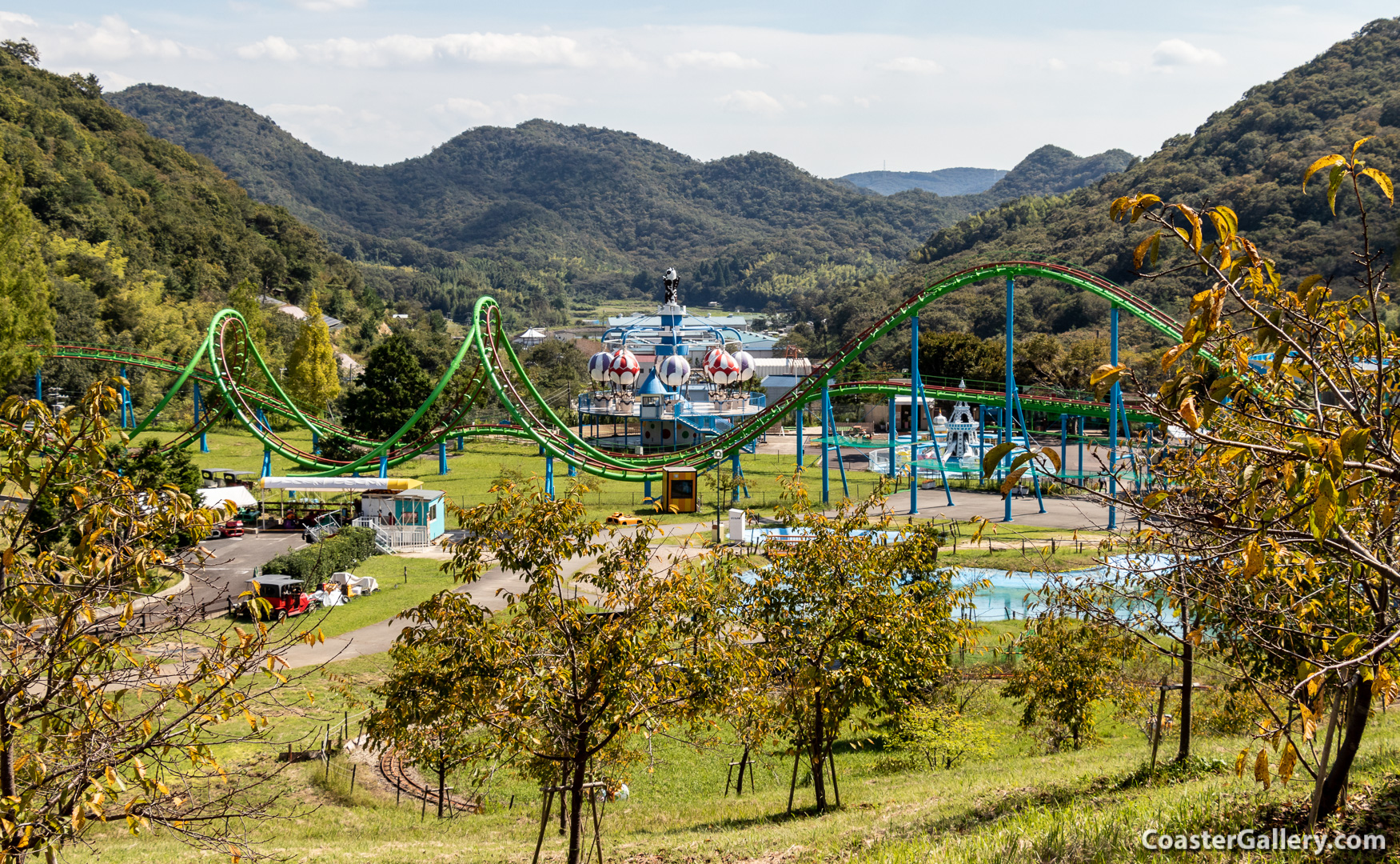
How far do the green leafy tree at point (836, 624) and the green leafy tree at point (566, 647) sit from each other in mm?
1951

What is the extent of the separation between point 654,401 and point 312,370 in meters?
18.9

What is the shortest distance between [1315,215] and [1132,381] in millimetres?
75991

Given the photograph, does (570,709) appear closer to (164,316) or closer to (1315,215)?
(164,316)

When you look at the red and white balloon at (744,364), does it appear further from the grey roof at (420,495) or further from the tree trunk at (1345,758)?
the tree trunk at (1345,758)

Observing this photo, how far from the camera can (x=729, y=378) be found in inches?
1938

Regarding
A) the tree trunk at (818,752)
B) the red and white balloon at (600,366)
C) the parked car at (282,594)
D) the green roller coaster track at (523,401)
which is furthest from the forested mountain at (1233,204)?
the parked car at (282,594)

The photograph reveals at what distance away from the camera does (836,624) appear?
11297mm

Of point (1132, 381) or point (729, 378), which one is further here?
point (729, 378)

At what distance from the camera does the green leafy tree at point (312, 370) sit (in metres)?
56.3

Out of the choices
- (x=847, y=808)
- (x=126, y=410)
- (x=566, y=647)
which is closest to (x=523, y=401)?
(x=126, y=410)

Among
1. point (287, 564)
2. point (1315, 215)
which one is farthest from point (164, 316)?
point (1315, 215)

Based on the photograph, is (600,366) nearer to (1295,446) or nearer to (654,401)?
(654,401)

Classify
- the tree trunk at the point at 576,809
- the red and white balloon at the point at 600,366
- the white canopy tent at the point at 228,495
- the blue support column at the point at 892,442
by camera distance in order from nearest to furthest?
1. the tree trunk at the point at 576,809
2. the white canopy tent at the point at 228,495
3. the blue support column at the point at 892,442
4. the red and white balloon at the point at 600,366

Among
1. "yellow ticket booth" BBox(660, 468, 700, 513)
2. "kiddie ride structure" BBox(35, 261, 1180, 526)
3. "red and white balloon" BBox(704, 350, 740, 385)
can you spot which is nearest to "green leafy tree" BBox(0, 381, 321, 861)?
"kiddie ride structure" BBox(35, 261, 1180, 526)
